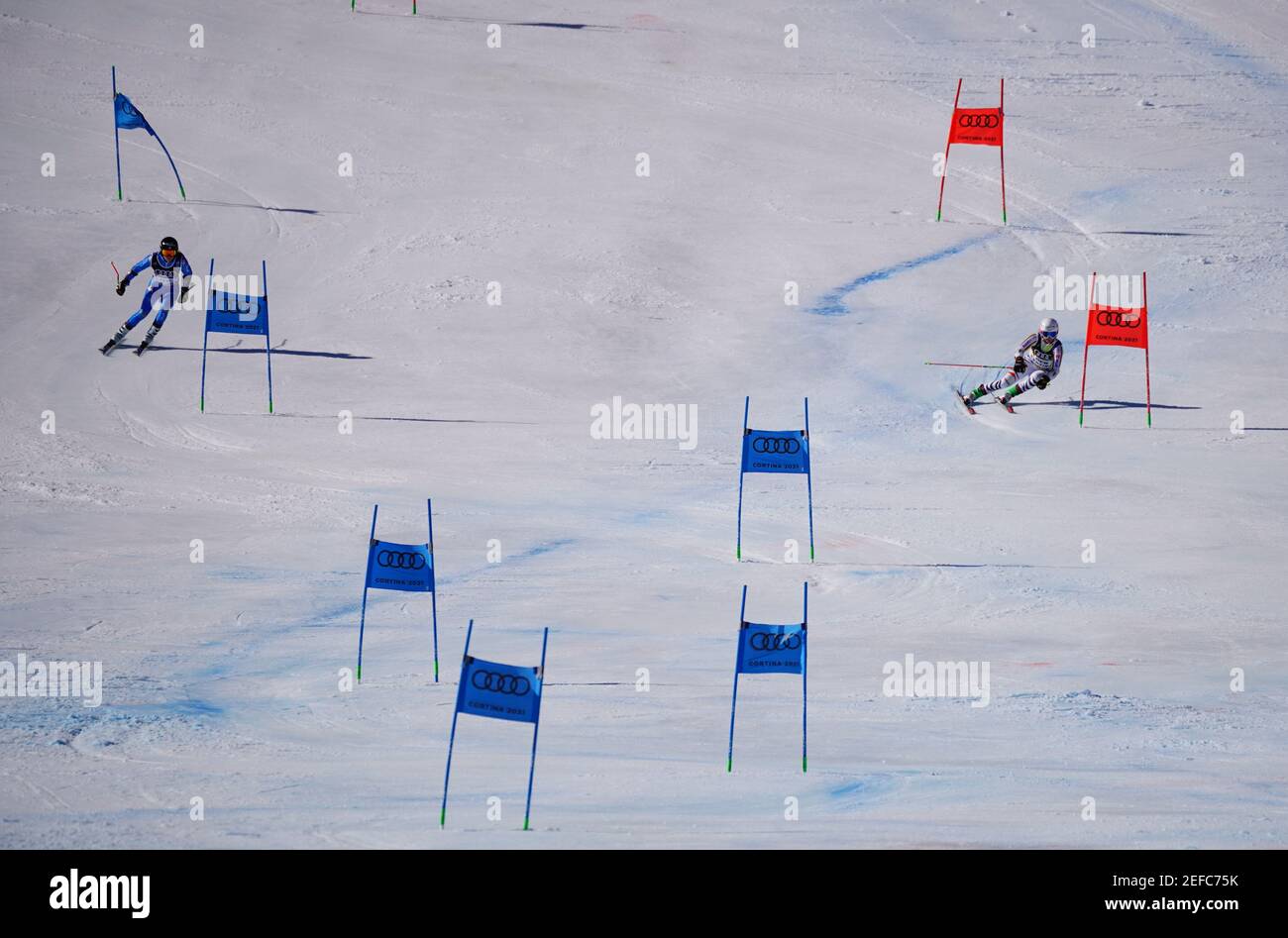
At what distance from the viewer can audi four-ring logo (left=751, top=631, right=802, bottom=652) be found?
9.45 meters

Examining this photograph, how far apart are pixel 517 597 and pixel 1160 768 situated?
4.81m

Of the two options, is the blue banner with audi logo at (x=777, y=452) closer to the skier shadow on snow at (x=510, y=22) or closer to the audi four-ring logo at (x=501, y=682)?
the audi four-ring logo at (x=501, y=682)

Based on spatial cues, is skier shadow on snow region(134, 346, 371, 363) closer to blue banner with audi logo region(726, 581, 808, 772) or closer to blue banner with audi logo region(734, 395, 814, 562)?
blue banner with audi logo region(734, 395, 814, 562)

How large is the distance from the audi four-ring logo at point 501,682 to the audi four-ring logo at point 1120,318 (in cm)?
913

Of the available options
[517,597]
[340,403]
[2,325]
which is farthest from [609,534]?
[2,325]

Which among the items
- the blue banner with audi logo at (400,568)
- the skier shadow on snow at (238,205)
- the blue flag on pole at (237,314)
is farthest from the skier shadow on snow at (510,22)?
the blue banner with audi logo at (400,568)

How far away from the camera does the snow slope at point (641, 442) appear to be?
9789mm

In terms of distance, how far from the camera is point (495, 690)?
8.69m

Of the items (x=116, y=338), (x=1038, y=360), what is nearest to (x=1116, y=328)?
(x=1038, y=360)

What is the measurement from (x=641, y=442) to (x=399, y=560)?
547 centimetres

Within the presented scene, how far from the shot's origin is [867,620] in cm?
1212

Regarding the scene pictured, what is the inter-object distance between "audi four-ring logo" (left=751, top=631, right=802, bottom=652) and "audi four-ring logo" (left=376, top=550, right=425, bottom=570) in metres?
2.34
